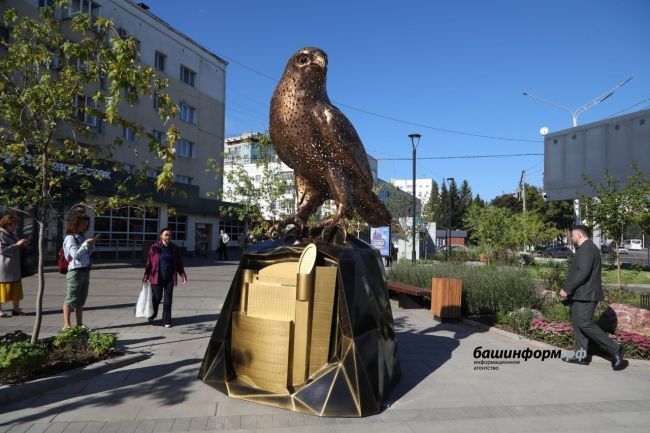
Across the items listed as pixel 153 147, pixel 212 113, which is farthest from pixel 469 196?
pixel 153 147

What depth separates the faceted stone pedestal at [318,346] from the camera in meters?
4.03

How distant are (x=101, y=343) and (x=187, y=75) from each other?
27.1m

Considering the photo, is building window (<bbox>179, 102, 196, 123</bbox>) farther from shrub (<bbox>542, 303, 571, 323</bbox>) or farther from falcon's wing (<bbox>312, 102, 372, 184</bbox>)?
falcon's wing (<bbox>312, 102, 372, 184</bbox>)

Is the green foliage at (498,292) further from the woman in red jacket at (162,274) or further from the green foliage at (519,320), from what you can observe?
the woman in red jacket at (162,274)

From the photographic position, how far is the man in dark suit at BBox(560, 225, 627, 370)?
18.6 ft

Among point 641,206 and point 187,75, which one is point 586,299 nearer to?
point 641,206

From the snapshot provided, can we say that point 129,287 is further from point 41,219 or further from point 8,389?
point 8,389

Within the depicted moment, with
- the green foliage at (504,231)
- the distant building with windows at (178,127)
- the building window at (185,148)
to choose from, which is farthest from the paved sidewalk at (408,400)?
the building window at (185,148)

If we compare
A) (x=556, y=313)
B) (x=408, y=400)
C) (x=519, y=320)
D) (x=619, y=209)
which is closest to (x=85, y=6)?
(x=519, y=320)

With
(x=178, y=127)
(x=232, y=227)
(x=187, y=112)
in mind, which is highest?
(x=187, y=112)

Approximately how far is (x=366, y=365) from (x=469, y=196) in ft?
246

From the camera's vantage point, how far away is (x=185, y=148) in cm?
2931

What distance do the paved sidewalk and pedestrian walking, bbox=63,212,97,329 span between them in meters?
0.89

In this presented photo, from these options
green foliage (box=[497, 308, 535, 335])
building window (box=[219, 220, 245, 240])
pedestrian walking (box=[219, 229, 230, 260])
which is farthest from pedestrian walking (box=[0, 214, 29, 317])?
building window (box=[219, 220, 245, 240])
